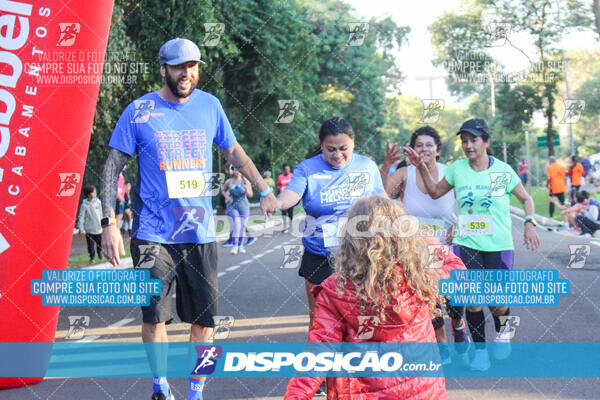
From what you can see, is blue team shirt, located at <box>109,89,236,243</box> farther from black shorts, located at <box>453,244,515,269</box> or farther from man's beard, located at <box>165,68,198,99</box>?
black shorts, located at <box>453,244,515,269</box>

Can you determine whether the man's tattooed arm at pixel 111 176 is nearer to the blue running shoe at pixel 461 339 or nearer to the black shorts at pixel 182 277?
the black shorts at pixel 182 277

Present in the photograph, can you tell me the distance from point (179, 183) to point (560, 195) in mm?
21108

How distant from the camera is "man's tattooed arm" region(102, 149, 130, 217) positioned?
4.94m

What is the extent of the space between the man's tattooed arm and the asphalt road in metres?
1.47

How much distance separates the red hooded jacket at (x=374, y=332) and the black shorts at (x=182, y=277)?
6.40 feet

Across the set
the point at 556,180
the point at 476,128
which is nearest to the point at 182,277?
the point at 476,128

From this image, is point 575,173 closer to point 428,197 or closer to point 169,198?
point 428,197

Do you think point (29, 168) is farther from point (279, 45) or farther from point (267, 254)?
point (279, 45)

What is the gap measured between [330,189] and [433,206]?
133cm

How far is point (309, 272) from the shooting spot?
5508 millimetres

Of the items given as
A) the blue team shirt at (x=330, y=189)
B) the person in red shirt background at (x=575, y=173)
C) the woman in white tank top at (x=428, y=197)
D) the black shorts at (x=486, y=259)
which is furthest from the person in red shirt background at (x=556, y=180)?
the blue team shirt at (x=330, y=189)

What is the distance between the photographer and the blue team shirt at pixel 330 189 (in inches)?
215

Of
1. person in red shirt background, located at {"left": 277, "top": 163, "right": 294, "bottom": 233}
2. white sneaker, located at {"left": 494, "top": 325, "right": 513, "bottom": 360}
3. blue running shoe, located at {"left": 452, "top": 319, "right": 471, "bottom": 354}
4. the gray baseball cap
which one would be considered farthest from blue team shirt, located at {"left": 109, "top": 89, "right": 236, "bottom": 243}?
person in red shirt background, located at {"left": 277, "top": 163, "right": 294, "bottom": 233}

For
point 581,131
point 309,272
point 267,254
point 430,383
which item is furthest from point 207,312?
point 581,131
